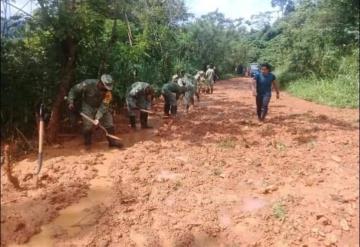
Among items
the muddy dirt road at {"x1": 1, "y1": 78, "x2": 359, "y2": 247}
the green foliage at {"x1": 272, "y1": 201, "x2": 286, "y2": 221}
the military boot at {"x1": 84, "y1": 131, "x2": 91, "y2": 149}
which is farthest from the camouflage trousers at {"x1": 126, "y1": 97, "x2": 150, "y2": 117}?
the green foliage at {"x1": 272, "y1": 201, "x2": 286, "y2": 221}

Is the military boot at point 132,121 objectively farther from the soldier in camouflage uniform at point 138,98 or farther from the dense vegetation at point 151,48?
the dense vegetation at point 151,48

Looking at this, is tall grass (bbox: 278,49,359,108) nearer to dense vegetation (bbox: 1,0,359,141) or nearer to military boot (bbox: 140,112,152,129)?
dense vegetation (bbox: 1,0,359,141)

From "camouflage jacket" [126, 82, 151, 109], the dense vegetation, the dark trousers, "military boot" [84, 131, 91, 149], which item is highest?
the dense vegetation

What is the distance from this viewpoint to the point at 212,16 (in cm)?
2494

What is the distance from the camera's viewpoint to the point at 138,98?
27.8ft

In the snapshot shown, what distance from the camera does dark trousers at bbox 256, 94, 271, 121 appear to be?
868cm

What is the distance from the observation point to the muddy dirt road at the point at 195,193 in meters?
4.21

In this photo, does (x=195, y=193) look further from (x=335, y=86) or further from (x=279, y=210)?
(x=335, y=86)

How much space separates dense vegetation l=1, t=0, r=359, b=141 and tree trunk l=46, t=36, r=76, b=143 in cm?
2

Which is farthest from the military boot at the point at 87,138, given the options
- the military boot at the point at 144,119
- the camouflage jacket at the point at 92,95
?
the military boot at the point at 144,119

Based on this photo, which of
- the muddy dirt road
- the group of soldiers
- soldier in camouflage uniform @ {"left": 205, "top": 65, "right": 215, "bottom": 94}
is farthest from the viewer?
soldier in camouflage uniform @ {"left": 205, "top": 65, "right": 215, "bottom": 94}

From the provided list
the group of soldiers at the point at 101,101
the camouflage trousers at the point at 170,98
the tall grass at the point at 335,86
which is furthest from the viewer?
the tall grass at the point at 335,86

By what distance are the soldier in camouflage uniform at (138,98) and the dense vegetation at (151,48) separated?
0.78 metres

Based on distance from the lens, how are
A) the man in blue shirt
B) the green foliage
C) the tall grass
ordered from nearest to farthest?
the green foliage < the man in blue shirt < the tall grass
